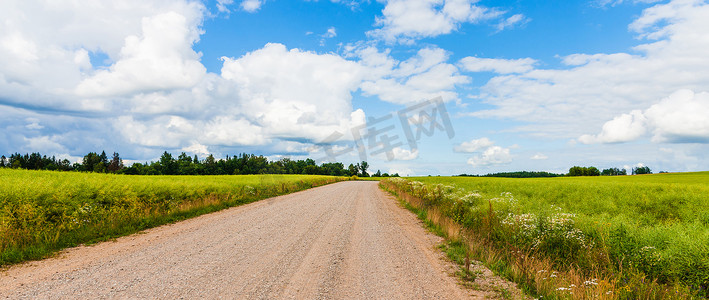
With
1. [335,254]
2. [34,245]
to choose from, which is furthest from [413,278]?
[34,245]

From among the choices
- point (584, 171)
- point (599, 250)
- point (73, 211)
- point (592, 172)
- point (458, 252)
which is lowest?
point (458, 252)

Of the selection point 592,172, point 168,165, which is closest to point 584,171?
point 592,172

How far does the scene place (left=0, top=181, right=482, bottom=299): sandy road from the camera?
188 inches

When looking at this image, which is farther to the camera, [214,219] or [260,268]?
[214,219]

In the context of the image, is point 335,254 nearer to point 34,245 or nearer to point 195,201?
point 34,245

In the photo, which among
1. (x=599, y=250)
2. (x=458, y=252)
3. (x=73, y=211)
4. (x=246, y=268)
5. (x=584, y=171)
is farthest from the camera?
(x=584, y=171)

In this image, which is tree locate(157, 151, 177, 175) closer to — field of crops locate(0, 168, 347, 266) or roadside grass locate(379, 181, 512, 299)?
field of crops locate(0, 168, 347, 266)

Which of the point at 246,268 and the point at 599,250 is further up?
the point at 599,250

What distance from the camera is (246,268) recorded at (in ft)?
19.1

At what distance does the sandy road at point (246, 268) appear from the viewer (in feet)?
15.6

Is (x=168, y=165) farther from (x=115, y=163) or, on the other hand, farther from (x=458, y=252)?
(x=458, y=252)

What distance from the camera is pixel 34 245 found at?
6859 millimetres

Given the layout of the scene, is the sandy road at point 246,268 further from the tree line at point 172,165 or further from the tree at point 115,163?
the tree at point 115,163

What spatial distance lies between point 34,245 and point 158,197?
5.75 meters
